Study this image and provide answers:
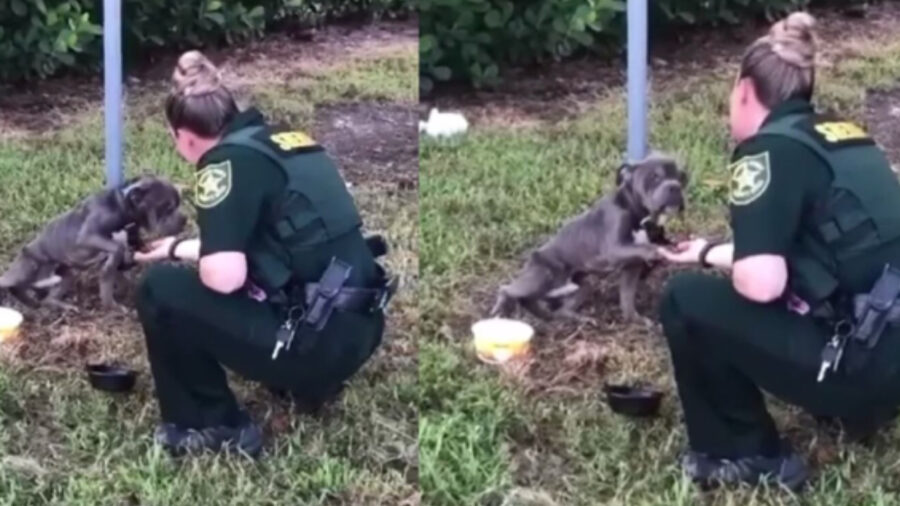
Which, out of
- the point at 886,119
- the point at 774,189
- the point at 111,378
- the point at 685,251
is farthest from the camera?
the point at 111,378

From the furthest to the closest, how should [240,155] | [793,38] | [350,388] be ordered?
1. [350,388]
2. [240,155]
3. [793,38]

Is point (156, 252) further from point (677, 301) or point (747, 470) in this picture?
point (747, 470)

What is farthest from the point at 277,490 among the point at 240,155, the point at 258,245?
the point at 240,155

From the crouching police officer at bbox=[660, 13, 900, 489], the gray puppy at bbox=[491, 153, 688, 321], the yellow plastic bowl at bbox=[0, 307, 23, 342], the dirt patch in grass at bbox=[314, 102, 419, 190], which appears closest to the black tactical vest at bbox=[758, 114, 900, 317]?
the crouching police officer at bbox=[660, 13, 900, 489]

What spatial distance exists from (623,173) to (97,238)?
96 cm

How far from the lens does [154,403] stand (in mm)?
2629

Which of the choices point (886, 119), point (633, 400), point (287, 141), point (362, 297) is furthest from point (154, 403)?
point (886, 119)

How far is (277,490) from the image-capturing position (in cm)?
251

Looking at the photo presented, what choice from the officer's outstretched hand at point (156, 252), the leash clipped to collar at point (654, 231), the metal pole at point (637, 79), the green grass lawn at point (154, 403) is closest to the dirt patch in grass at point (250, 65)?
the green grass lawn at point (154, 403)

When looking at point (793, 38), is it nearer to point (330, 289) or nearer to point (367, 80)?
point (367, 80)

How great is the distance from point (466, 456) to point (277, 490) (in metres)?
0.35

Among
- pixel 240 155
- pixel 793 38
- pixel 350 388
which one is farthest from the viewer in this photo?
pixel 350 388

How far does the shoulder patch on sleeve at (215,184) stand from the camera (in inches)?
94.3

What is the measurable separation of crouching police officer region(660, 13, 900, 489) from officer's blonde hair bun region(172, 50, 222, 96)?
2.84 ft
